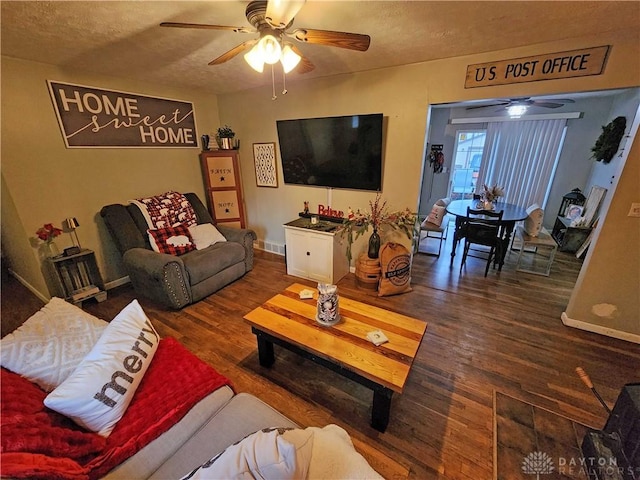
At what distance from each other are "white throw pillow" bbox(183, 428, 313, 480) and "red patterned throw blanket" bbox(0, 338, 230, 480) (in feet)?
1.38

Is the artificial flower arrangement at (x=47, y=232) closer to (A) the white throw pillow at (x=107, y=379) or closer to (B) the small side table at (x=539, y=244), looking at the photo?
(A) the white throw pillow at (x=107, y=379)

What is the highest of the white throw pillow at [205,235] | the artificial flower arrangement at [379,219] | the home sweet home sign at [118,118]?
the home sweet home sign at [118,118]

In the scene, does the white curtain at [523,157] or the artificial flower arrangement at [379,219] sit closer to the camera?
the artificial flower arrangement at [379,219]

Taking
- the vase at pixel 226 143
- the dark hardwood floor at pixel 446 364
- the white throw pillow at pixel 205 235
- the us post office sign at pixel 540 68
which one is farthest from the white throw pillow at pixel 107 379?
the us post office sign at pixel 540 68

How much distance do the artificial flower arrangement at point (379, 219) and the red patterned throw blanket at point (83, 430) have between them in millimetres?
1994

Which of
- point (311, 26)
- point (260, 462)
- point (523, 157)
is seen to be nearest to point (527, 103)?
point (523, 157)

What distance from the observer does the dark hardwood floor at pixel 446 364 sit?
1.47 metres

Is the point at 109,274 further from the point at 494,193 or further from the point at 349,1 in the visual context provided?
the point at 494,193

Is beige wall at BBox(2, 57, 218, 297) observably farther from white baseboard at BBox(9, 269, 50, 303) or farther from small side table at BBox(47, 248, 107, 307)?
small side table at BBox(47, 248, 107, 307)

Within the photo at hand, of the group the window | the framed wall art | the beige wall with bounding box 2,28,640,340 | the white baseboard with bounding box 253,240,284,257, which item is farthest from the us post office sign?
the window

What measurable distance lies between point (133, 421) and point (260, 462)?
0.74 metres

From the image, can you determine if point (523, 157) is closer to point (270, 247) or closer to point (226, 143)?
point (270, 247)

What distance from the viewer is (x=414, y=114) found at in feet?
8.53

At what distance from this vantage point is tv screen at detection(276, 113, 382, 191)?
9.19 ft
